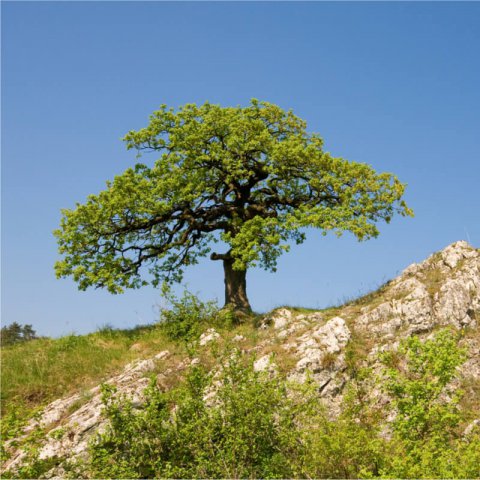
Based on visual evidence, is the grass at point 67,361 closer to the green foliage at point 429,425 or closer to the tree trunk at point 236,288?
the tree trunk at point 236,288

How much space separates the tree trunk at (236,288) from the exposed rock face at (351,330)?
3622mm

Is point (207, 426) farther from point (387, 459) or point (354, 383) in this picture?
point (354, 383)

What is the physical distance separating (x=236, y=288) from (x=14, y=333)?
71.6ft

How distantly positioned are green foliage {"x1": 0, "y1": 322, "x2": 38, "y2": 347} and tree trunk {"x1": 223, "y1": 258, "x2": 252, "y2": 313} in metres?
13.3

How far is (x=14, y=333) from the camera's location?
140 ft

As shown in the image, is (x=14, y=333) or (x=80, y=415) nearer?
(x=80, y=415)

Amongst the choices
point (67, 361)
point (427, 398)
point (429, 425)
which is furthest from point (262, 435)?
point (67, 361)

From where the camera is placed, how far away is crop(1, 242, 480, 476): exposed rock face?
20.1m

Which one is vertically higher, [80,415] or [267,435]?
[80,415]

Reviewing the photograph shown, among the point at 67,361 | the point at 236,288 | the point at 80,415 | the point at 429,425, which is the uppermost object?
the point at 236,288

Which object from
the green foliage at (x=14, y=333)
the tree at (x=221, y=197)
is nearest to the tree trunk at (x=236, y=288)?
the tree at (x=221, y=197)

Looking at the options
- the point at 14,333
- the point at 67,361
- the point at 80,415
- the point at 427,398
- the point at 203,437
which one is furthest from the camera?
the point at 14,333

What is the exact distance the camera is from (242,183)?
108ft

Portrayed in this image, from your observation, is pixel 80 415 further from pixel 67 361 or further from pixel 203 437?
pixel 203 437
